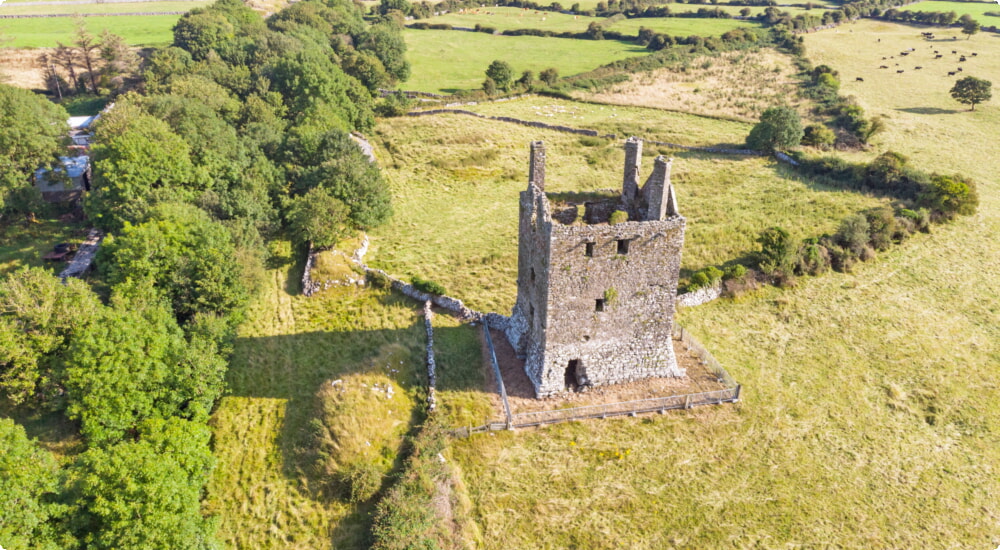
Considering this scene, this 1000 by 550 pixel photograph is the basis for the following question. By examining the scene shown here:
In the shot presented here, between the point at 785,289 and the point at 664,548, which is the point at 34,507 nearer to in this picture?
the point at 664,548

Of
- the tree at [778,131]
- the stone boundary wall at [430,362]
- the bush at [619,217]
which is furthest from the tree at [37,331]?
the tree at [778,131]

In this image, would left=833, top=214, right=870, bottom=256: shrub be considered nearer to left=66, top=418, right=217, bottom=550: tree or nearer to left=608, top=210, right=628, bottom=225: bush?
left=608, top=210, right=628, bottom=225: bush

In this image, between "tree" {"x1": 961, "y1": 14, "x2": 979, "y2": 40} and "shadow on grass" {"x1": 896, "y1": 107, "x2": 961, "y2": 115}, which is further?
"tree" {"x1": 961, "y1": 14, "x2": 979, "y2": 40}

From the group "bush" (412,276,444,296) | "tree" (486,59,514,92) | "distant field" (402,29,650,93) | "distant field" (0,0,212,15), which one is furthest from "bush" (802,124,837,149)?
→ "distant field" (0,0,212,15)

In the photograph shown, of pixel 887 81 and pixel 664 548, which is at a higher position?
pixel 887 81

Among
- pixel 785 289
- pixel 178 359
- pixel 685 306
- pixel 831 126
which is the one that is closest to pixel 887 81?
pixel 831 126

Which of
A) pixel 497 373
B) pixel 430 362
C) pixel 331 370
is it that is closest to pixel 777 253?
pixel 497 373
